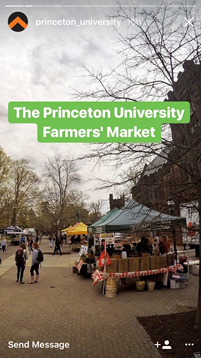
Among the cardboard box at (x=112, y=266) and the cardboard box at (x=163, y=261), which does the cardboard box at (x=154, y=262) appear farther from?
the cardboard box at (x=112, y=266)

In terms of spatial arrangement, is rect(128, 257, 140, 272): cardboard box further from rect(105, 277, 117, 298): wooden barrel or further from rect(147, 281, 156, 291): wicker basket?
rect(105, 277, 117, 298): wooden barrel

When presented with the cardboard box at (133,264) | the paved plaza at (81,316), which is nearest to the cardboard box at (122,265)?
the cardboard box at (133,264)

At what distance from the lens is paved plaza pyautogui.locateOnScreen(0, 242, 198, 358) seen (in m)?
4.71

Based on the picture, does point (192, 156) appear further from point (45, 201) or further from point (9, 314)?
point (45, 201)

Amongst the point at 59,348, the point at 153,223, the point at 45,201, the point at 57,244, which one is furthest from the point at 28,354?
the point at 45,201

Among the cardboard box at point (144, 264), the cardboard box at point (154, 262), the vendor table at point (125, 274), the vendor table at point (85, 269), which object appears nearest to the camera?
the vendor table at point (125, 274)

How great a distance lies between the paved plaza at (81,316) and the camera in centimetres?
471

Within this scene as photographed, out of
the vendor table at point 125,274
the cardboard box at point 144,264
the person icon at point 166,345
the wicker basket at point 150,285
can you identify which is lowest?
the wicker basket at point 150,285

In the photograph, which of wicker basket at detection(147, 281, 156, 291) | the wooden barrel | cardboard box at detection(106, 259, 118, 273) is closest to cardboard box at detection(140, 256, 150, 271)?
wicker basket at detection(147, 281, 156, 291)

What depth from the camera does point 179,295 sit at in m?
8.28

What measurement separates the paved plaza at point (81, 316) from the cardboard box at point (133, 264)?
0.82m

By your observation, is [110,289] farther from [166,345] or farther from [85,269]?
[166,345]

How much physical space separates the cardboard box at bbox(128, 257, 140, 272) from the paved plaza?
816mm

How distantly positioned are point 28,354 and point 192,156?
508 centimetres
